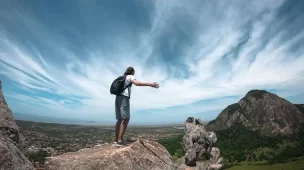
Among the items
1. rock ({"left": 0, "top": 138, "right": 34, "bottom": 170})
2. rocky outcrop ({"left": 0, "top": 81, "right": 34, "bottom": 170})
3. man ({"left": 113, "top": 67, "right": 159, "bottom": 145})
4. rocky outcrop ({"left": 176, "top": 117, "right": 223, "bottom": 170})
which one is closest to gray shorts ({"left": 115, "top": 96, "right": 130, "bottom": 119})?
man ({"left": 113, "top": 67, "right": 159, "bottom": 145})

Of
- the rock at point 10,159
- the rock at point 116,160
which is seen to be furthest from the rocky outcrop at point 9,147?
the rock at point 116,160

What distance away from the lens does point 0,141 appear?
8805 mm

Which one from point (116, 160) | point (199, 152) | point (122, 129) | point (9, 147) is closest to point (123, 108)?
point (122, 129)

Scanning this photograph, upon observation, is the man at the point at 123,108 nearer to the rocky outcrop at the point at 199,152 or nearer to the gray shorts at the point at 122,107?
the gray shorts at the point at 122,107

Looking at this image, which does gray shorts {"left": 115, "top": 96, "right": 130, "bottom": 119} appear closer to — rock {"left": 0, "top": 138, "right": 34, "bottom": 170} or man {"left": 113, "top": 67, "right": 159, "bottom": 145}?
man {"left": 113, "top": 67, "right": 159, "bottom": 145}

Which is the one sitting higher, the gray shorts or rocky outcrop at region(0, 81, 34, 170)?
the gray shorts

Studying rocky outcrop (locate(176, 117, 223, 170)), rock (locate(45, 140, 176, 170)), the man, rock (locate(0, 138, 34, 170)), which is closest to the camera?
rock (locate(0, 138, 34, 170))

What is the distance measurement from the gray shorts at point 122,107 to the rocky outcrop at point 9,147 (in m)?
4.48

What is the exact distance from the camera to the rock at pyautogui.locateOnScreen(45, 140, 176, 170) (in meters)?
10.5

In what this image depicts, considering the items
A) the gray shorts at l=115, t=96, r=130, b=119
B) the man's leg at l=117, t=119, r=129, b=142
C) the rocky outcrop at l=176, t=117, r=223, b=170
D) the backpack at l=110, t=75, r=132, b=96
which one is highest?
the backpack at l=110, t=75, r=132, b=96

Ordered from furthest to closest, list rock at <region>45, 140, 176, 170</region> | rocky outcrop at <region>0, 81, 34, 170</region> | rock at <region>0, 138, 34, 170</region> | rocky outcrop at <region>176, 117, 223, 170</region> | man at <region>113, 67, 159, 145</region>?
rocky outcrop at <region>176, 117, 223, 170</region> < man at <region>113, 67, 159, 145</region> < rock at <region>45, 140, 176, 170</region> < rocky outcrop at <region>0, 81, 34, 170</region> < rock at <region>0, 138, 34, 170</region>

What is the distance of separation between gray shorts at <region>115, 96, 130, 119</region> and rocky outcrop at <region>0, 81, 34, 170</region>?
448 centimetres

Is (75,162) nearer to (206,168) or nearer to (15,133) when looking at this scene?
(15,133)

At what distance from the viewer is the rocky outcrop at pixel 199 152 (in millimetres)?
67688
